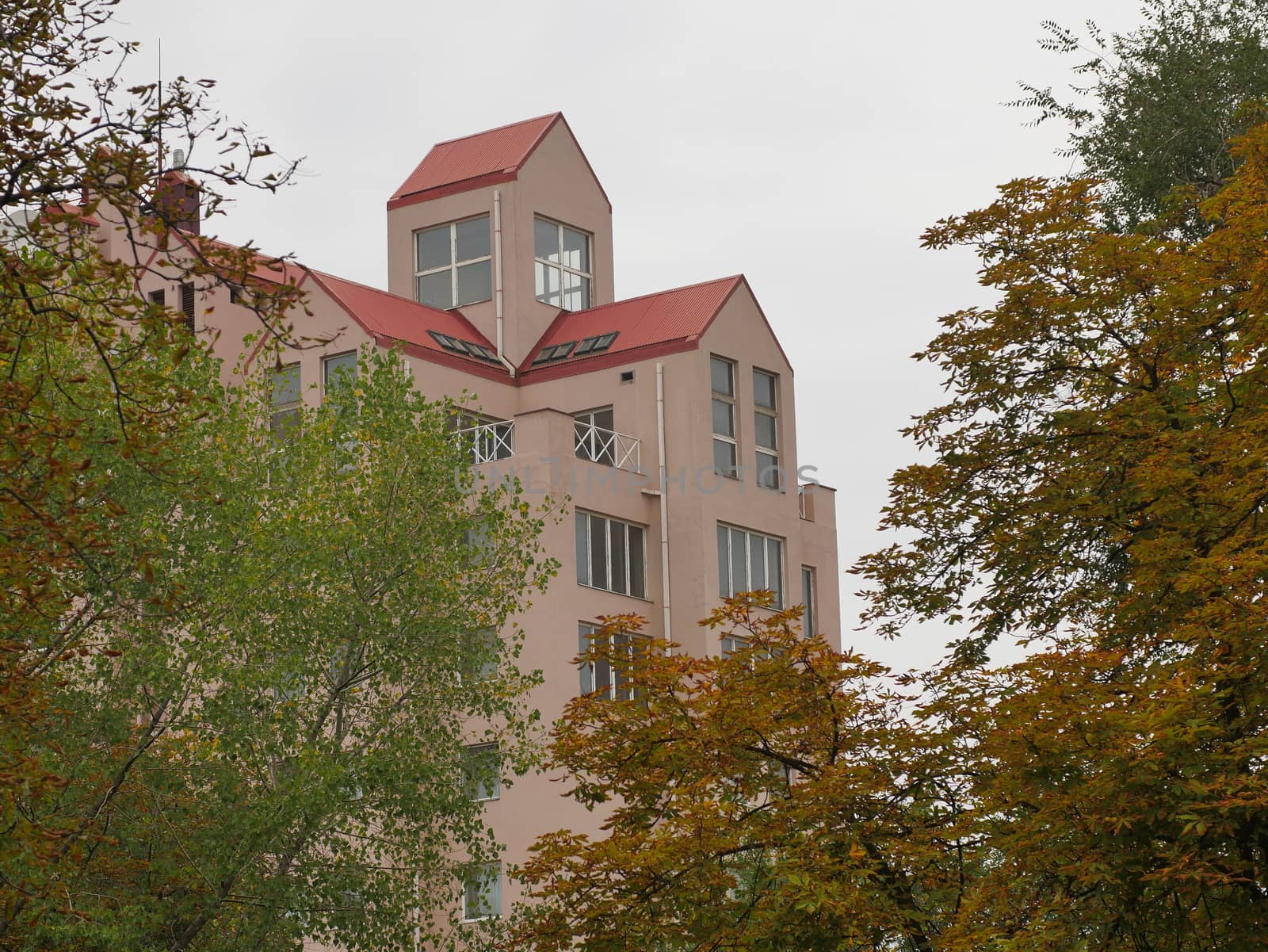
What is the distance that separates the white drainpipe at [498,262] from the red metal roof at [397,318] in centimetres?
48

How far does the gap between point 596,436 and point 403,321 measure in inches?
208

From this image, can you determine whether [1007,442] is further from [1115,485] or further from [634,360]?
[634,360]

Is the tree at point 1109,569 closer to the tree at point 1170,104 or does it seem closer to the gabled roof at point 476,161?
the tree at point 1170,104

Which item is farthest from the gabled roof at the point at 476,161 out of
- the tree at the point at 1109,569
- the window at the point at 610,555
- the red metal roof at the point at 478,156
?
the tree at the point at 1109,569

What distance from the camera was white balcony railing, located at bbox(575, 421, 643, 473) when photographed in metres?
42.7

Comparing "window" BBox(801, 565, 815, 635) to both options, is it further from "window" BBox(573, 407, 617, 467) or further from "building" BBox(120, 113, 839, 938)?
"window" BBox(573, 407, 617, 467)

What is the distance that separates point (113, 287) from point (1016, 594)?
11.1 meters

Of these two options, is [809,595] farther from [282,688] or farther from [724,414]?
[282,688]

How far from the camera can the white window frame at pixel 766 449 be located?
4528 cm

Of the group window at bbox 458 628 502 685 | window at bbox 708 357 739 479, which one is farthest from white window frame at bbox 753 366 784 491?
window at bbox 458 628 502 685

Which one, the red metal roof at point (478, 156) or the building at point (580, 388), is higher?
the red metal roof at point (478, 156)

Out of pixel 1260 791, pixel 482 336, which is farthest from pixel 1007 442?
pixel 482 336

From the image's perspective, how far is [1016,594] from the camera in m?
19.2

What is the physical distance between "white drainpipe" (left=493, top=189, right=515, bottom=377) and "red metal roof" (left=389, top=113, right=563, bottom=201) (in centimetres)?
81
